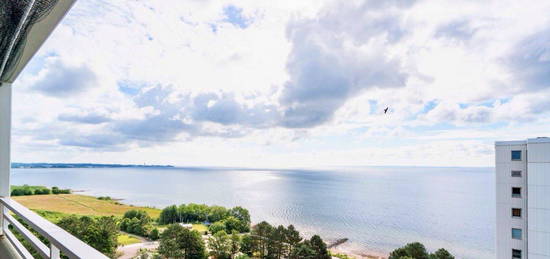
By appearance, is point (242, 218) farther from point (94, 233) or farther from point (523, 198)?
point (523, 198)

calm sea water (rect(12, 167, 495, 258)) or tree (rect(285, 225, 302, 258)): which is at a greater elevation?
tree (rect(285, 225, 302, 258))

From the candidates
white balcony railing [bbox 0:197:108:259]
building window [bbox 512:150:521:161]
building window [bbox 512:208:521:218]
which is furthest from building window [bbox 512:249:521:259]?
white balcony railing [bbox 0:197:108:259]

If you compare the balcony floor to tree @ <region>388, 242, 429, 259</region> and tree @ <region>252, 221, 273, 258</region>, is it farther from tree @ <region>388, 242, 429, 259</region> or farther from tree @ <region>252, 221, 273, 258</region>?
tree @ <region>252, 221, 273, 258</region>

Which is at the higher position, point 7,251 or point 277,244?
point 7,251

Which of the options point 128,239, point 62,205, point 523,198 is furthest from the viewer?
point 128,239

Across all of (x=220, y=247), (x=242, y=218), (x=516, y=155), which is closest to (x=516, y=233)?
(x=516, y=155)

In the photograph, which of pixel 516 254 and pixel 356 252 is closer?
pixel 516 254

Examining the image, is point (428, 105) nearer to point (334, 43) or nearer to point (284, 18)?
point (334, 43)
